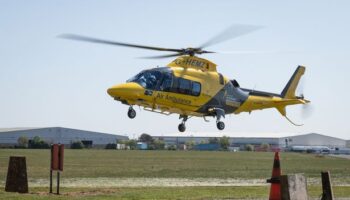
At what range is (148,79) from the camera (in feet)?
91.3

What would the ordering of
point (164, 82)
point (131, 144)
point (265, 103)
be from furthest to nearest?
point (131, 144)
point (265, 103)
point (164, 82)

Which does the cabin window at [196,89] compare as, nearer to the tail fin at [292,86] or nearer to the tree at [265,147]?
the tail fin at [292,86]

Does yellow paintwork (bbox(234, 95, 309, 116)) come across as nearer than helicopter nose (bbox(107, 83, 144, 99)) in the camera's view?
No

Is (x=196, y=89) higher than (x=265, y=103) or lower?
higher

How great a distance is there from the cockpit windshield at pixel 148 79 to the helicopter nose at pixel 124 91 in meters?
0.65

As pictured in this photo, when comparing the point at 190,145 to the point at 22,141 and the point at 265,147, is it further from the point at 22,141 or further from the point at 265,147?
the point at 22,141

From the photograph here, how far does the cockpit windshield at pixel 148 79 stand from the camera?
27562 mm

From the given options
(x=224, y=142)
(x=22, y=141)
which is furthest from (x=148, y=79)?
(x=224, y=142)

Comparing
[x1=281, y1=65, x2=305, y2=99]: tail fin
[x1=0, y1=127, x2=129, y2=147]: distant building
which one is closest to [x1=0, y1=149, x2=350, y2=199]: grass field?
[x1=281, y1=65, x2=305, y2=99]: tail fin

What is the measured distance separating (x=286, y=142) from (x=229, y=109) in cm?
15031

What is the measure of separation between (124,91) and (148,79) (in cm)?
175

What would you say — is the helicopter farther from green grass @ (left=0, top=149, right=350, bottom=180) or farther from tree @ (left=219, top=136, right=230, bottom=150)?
tree @ (left=219, top=136, right=230, bottom=150)

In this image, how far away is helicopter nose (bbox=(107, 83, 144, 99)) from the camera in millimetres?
26406

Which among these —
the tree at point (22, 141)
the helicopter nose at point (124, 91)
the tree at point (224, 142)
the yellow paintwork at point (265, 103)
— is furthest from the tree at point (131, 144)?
the helicopter nose at point (124, 91)
